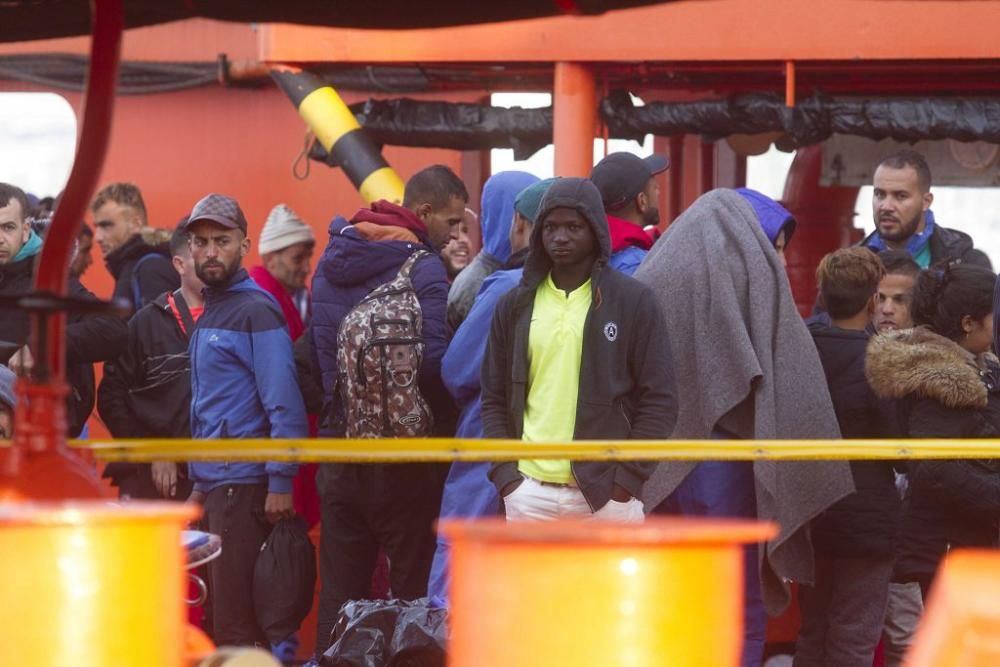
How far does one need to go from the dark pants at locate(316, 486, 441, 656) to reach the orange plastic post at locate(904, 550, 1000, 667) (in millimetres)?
3831

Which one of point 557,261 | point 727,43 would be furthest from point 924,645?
point 727,43

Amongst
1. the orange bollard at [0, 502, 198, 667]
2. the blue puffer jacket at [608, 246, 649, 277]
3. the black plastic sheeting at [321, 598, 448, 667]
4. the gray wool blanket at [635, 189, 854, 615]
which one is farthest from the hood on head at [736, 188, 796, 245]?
the orange bollard at [0, 502, 198, 667]

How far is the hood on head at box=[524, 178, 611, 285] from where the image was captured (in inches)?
211

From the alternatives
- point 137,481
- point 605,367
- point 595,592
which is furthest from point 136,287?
point 595,592

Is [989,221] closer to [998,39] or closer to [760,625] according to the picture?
[998,39]

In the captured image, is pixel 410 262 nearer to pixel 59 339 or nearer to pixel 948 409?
pixel 948 409

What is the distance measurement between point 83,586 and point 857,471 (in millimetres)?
3836

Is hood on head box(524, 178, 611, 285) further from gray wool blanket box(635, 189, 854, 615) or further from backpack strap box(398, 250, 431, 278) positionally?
backpack strap box(398, 250, 431, 278)

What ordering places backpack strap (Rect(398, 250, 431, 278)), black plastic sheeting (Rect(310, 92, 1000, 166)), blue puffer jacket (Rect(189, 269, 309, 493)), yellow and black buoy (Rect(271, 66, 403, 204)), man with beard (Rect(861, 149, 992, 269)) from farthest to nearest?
yellow and black buoy (Rect(271, 66, 403, 204)) → black plastic sheeting (Rect(310, 92, 1000, 166)) → man with beard (Rect(861, 149, 992, 269)) → blue puffer jacket (Rect(189, 269, 309, 493)) → backpack strap (Rect(398, 250, 431, 278))

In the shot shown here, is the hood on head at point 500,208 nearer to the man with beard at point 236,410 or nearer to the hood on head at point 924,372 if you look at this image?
the man with beard at point 236,410

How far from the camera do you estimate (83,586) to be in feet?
8.38

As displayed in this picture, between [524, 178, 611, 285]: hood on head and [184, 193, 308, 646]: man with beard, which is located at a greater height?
[524, 178, 611, 285]: hood on head

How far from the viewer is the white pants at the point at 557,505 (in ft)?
17.2

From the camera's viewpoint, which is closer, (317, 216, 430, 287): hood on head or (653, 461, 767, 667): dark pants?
(653, 461, 767, 667): dark pants
